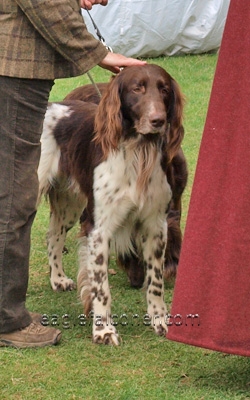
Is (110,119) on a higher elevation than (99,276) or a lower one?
higher

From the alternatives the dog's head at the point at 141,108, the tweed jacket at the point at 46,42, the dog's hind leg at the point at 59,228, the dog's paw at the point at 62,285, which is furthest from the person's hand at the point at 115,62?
the dog's paw at the point at 62,285

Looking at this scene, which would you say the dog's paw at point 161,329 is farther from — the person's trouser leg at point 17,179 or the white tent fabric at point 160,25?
the white tent fabric at point 160,25

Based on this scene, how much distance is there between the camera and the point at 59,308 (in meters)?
5.45

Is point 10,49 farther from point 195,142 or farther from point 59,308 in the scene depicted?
point 195,142

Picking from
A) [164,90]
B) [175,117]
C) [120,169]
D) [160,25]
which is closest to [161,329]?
[120,169]

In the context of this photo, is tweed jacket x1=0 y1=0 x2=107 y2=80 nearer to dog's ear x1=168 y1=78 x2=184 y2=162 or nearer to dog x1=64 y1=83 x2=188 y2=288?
dog's ear x1=168 y1=78 x2=184 y2=162

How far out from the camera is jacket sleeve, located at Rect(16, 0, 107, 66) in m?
3.94

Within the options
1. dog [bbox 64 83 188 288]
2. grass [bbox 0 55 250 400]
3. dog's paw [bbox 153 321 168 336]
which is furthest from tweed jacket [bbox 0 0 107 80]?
dog's paw [bbox 153 321 168 336]

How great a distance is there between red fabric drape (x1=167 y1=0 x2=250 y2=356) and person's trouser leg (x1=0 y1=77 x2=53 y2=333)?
0.92 meters

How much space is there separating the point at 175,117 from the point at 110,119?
13.8 inches

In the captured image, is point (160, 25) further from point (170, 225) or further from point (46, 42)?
point (46, 42)

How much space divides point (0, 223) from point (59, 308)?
121 centimetres

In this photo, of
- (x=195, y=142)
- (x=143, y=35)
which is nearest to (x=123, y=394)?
(x=195, y=142)

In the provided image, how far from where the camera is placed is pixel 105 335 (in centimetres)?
487
